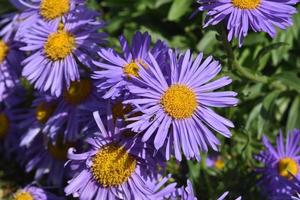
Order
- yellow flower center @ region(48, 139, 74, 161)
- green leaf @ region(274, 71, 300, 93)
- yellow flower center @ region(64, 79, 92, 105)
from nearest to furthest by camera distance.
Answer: green leaf @ region(274, 71, 300, 93)
yellow flower center @ region(64, 79, 92, 105)
yellow flower center @ region(48, 139, 74, 161)

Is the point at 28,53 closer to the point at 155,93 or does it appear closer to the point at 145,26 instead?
the point at 145,26

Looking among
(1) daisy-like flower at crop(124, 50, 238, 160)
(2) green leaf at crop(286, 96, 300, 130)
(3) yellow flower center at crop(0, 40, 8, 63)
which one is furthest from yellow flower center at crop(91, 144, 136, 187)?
(2) green leaf at crop(286, 96, 300, 130)

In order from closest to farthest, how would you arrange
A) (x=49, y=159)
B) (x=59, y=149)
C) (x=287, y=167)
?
(x=287, y=167), (x=59, y=149), (x=49, y=159)

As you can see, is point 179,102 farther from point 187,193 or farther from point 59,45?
point 59,45

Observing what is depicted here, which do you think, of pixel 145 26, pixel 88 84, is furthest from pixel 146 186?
pixel 145 26

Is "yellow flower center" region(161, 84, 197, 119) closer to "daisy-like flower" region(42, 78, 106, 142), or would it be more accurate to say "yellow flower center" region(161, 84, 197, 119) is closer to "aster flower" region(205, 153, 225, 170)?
"daisy-like flower" region(42, 78, 106, 142)

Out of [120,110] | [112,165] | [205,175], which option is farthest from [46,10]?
[205,175]

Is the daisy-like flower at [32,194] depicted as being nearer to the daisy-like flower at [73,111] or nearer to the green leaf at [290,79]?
the daisy-like flower at [73,111]
